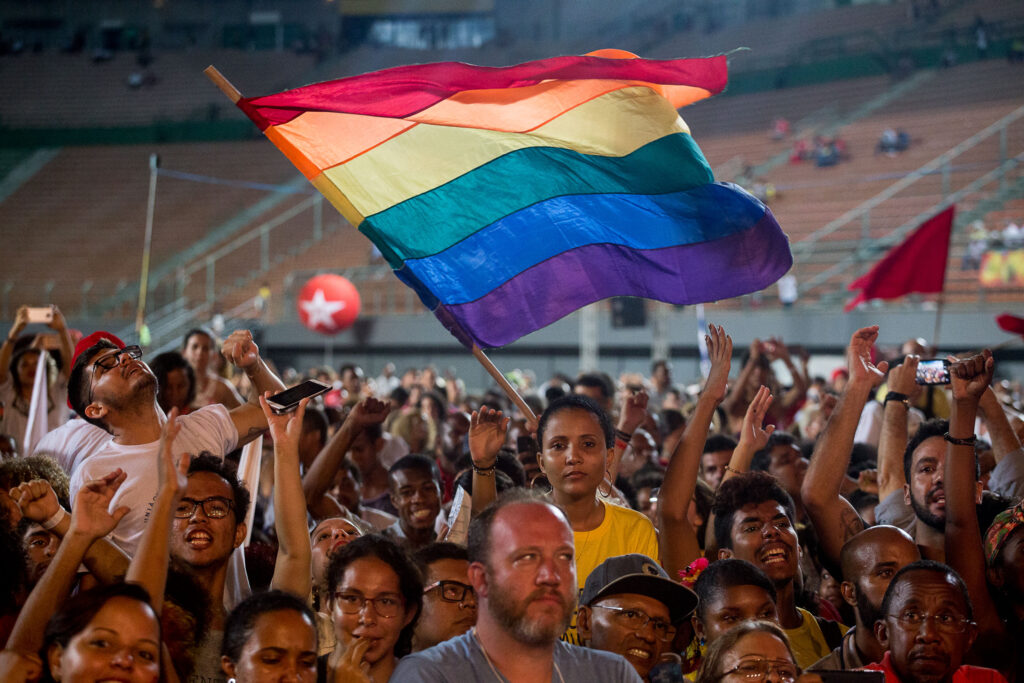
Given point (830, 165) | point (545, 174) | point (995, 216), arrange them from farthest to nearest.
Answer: point (830, 165), point (995, 216), point (545, 174)

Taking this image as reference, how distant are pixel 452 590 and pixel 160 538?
939 millimetres

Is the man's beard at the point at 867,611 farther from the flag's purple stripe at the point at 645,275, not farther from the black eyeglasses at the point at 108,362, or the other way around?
the black eyeglasses at the point at 108,362

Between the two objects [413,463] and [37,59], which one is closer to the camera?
[413,463]

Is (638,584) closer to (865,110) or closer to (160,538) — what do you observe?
(160,538)

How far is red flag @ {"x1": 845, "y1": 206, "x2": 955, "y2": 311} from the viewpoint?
9.30 metres

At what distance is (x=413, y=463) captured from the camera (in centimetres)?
511

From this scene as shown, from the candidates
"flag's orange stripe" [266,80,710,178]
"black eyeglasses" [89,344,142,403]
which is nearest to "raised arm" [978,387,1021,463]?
"flag's orange stripe" [266,80,710,178]

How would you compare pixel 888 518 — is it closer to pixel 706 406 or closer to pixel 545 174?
pixel 706 406

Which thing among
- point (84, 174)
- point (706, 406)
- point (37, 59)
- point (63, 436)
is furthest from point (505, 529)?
point (37, 59)

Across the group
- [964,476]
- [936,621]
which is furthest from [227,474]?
[964,476]

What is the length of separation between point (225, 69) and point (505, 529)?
35.5 m

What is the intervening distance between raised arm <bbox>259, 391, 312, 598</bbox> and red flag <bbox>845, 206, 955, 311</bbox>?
23.5 ft

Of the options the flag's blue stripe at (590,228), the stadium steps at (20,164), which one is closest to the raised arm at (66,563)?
the flag's blue stripe at (590,228)

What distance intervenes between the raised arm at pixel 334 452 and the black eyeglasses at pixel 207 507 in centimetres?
97
